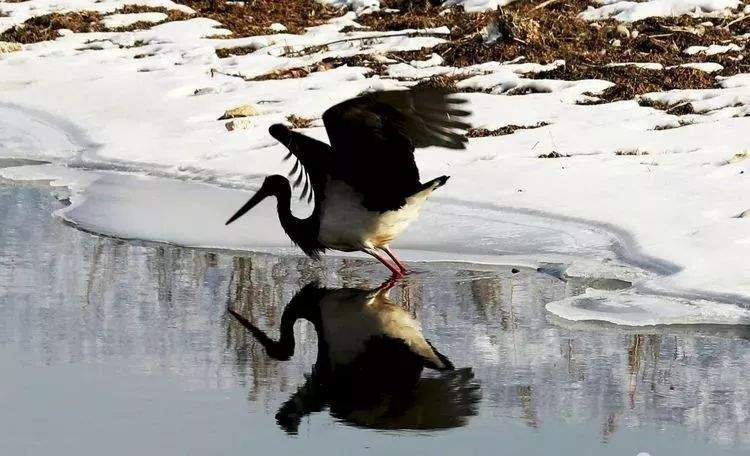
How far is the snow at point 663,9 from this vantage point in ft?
52.6

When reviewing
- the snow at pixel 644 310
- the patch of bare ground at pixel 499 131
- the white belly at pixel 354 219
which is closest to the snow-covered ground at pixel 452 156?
the snow at pixel 644 310

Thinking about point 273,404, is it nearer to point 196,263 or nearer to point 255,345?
point 255,345

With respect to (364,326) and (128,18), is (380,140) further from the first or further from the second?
(128,18)

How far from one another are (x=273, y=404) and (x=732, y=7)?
40.3 ft

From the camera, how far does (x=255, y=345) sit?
6391mm

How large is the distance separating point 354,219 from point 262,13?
10779 millimetres

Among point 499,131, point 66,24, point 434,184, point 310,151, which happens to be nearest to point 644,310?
point 434,184

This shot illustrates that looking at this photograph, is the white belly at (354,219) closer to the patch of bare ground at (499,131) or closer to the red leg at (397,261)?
the red leg at (397,261)

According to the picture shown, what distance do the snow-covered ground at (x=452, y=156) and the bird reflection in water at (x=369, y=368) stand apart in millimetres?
943

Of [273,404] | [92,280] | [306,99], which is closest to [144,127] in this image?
[306,99]

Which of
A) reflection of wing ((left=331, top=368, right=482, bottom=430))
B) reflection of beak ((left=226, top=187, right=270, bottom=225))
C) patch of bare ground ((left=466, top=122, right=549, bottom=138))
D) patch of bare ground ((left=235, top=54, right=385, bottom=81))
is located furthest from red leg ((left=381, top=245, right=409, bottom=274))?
patch of bare ground ((left=235, top=54, right=385, bottom=81))

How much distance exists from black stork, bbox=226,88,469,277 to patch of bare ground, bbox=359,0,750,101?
5.81m

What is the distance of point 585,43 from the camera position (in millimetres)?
15250

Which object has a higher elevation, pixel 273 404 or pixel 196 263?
pixel 273 404
